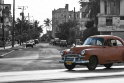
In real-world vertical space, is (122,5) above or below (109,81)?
above

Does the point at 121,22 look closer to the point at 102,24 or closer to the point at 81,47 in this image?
the point at 102,24

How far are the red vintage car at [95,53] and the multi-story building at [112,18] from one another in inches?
2699

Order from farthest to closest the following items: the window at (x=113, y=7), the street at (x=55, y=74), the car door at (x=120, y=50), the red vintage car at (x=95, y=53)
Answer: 1. the window at (x=113, y=7)
2. the car door at (x=120, y=50)
3. the red vintage car at (x=95, y=53)
4. the street at (x=55, y=74)

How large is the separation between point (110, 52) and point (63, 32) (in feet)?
349

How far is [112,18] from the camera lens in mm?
93375

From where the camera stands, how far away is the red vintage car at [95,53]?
2250 centimetres

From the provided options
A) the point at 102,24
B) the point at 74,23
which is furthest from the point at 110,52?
the point at 74,23

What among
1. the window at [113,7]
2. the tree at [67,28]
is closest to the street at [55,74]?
the window at [113,7]

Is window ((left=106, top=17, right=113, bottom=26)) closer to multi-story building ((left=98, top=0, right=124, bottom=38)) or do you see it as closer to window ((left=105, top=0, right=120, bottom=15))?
multi-story building ((left=98, top=0, right=124, bottom=38))

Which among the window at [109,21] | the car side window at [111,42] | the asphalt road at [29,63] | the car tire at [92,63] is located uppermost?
the window at [109,21]

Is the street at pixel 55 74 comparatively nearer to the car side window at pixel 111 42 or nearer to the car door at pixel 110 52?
the car door at pixel 110 52

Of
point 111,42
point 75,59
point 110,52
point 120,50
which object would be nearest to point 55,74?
point 75,59

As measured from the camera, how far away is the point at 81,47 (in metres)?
22.7

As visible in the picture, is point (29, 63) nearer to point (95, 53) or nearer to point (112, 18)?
point (95, 53)
